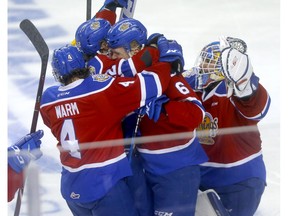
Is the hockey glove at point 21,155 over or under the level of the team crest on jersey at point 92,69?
under

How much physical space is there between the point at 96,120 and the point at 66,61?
0.73 ft

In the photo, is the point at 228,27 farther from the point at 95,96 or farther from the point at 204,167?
the point at 95,96

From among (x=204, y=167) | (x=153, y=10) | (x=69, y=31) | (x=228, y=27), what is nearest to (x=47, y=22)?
(x=69, y=31)

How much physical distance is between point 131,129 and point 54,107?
26cm

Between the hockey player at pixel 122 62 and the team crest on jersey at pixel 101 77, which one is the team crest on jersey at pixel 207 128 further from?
the team crest on jersey at pixel 101 77

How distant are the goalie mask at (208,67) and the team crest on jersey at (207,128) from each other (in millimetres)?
115

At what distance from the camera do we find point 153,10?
4949 mm

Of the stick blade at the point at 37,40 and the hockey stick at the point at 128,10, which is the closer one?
the stick blade at the point at 37,40

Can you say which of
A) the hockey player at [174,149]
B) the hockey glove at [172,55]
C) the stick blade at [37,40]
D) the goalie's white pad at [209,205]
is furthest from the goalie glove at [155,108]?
the stick blade at [37,40]

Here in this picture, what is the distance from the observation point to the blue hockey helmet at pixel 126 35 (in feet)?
9.67

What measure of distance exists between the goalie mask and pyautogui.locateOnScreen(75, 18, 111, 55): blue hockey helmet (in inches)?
13.9

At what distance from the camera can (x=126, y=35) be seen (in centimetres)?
294

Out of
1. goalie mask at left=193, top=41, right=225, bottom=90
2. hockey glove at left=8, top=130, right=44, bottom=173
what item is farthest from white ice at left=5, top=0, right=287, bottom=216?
hockey glove at left=8, top=130, right=44, bottom=173

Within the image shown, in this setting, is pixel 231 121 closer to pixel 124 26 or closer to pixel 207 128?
pixel 207 128
